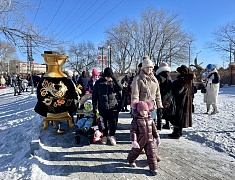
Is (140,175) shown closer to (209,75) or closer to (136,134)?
(136,134)

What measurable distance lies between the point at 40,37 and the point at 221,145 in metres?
7.46

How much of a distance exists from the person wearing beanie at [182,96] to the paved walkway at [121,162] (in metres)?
0.54

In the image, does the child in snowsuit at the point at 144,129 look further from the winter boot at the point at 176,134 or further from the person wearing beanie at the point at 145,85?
the winter boot at the point at 176,134

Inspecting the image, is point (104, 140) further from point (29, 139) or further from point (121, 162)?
point (29, 139)

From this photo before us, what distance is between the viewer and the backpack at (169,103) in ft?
16.2

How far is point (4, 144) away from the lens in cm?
582

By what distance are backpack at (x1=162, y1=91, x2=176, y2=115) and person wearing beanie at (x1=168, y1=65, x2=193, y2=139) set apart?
8 cm

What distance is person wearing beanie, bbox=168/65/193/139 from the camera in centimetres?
481

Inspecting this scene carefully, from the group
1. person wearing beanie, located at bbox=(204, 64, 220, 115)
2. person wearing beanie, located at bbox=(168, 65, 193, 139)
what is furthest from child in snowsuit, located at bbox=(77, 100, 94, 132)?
person wearing beanie, located at bbox=(204, 64, 220, 115)

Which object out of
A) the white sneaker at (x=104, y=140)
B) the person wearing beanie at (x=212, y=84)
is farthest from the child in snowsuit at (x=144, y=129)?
the person wearing beanie at (x=212, y=84)

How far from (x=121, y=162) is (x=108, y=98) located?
56.6 inches

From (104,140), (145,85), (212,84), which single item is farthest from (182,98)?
(212,84)

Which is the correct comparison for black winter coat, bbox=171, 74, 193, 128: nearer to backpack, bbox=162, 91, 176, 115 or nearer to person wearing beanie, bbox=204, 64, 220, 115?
backpack, bbox=162, 91, 176, 115

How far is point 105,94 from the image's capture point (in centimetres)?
456
